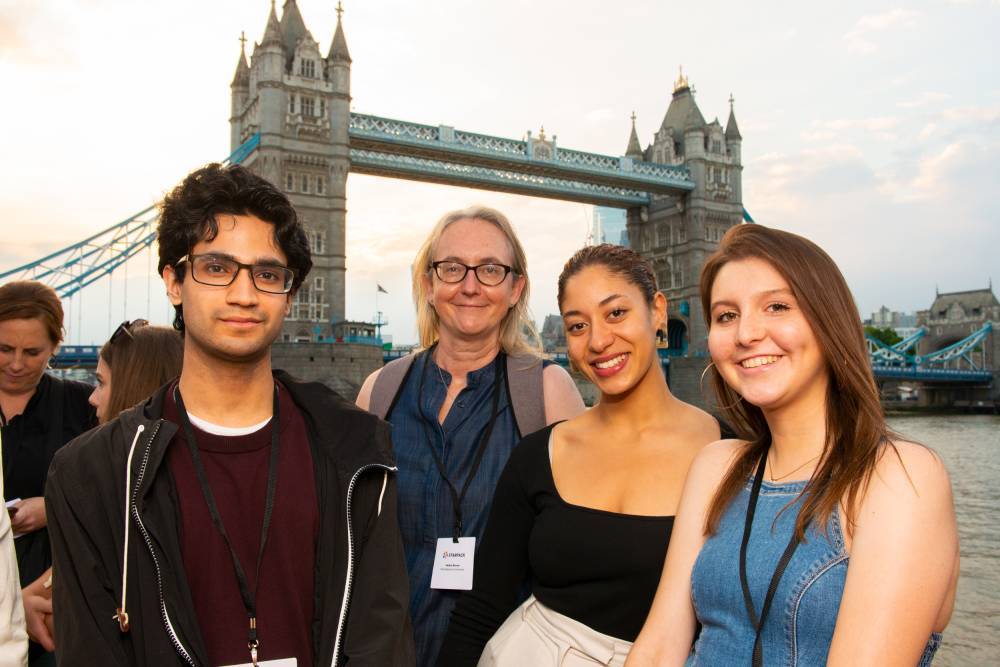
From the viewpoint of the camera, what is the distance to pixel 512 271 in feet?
8.16

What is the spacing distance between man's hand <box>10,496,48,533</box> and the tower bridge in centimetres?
2328

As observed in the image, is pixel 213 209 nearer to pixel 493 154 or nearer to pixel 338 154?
pixel 338 154

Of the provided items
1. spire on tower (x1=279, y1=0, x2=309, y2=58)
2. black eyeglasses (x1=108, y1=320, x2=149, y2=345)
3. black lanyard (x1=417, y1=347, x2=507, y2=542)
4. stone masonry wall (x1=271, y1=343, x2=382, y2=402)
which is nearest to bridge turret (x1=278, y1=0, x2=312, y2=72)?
spire on tower (x1=279, y1=0, x2=309, y2=58)

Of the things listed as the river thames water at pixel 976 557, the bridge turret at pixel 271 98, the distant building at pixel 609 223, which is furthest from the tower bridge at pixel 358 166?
Result: the distant building at pixel 609 223

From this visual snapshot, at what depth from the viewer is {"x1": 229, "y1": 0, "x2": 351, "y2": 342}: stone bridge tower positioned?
86.5 feet

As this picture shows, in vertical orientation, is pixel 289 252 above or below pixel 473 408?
above

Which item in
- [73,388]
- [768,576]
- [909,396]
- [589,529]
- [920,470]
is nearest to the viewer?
[920,470]

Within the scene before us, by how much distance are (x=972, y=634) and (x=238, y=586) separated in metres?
6.08

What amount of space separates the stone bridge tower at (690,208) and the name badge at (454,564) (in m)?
35.3

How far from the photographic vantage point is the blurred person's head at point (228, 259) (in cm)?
171

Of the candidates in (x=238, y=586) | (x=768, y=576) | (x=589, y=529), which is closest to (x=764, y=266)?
(x=768, y=576)

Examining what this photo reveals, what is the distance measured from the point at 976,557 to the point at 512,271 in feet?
26.2

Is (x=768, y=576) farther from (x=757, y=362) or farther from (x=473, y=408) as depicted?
(x=473, y=408)

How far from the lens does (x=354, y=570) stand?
5.45 feet
